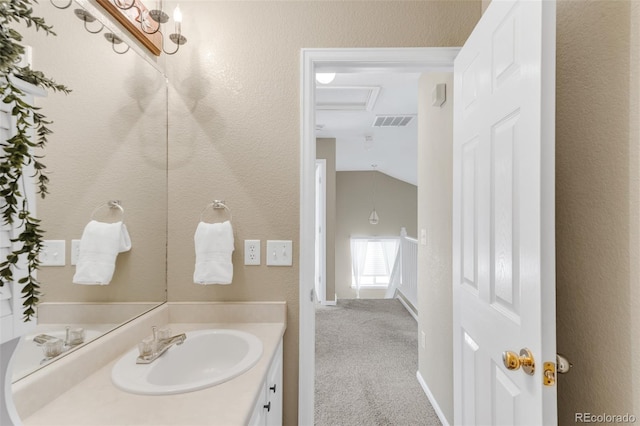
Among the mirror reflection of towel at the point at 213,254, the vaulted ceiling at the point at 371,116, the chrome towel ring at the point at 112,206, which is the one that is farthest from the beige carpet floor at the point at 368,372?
the vaulted ceiling at the point at 371,116

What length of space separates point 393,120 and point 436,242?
7.67 feet

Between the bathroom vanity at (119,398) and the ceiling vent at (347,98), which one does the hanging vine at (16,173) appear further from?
the ceiling vent at (347,98)

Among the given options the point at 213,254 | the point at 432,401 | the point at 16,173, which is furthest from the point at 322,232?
the point at 16,173

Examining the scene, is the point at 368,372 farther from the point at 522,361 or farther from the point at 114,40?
the point at 114,40

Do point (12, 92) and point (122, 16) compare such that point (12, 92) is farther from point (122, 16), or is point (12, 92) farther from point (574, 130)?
point (574, 130)

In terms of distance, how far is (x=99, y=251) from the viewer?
1068mm

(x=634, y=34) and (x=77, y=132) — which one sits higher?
(x=634, y=34)

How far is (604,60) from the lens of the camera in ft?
2.73

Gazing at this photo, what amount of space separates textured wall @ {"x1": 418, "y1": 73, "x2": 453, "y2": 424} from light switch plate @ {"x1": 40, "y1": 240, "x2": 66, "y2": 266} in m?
1.77

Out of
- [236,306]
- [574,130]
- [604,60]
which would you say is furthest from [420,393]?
[604,60]

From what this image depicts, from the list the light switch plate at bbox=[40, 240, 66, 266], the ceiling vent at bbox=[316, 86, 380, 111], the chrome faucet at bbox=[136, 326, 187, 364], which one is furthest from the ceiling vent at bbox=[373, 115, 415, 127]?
the light switch plate at bbox=[40, 240, 66, 266]

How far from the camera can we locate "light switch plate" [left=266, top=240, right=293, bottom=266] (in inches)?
59.9

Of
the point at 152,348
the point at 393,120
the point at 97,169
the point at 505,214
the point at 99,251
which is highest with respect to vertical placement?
the point at 393,120

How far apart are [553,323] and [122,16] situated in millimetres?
1740
